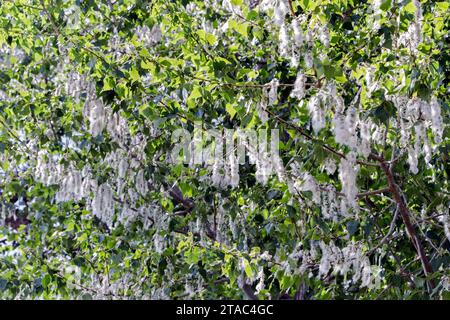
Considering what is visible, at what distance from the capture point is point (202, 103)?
4.97m

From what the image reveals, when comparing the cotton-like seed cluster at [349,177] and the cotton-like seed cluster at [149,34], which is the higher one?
the cotton-like seed cluster at [149,34]

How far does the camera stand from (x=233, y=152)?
4152 millimetres

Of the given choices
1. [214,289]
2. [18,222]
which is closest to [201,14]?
[214,289]

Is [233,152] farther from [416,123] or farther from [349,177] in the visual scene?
[416,123]

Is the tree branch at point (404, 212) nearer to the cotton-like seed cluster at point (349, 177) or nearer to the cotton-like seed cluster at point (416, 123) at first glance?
the cotton-like seed cluster at point (416, 123)

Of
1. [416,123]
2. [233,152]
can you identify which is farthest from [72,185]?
[416,123]

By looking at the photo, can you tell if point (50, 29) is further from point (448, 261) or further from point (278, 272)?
point (448, 261)

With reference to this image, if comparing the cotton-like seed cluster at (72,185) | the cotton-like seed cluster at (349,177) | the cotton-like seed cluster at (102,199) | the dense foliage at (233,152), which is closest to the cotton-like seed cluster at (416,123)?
the dense foliage at (233,152)

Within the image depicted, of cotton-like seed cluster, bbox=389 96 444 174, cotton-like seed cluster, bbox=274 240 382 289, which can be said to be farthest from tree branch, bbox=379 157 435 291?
cotton-like seed cluster, bbox=274 240 382 289

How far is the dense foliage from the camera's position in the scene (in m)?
4.22

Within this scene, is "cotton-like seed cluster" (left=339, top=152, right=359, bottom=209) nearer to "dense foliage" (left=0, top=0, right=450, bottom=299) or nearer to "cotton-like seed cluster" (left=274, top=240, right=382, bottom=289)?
"dense foliage" (left=0, top=0, right=450, bottom=299)

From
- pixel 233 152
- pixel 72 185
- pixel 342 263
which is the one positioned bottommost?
pixel 342 263

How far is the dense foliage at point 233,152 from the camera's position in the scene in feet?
13.8

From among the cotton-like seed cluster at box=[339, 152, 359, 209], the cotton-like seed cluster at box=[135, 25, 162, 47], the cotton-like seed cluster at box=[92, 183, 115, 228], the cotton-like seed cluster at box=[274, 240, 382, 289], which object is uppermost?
the cotton-like seed cluster at box=[135, 25, 162, 47]
